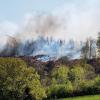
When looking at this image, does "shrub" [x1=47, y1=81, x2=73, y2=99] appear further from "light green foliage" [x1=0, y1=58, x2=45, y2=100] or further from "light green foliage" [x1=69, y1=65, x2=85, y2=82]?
"light green foliage" [x1=0, y1=58, x2=45, y2=100]

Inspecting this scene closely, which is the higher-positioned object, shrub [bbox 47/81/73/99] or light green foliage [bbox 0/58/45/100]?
light green foliage [bbox 0/58/45/100]

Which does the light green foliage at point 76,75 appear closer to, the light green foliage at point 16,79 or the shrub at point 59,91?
the shrub at point 59,91

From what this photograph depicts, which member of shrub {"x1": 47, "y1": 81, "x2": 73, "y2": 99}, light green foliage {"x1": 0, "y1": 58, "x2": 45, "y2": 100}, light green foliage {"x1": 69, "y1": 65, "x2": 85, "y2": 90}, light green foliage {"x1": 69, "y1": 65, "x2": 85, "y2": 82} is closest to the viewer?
light green foliage {"x1": 0, "y1": 58, "x2": 45, "y2": 100}

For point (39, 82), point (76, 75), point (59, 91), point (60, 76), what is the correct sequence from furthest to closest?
point (60, 76)
point (76, 75)
point (59, 91)
point (39, 82)

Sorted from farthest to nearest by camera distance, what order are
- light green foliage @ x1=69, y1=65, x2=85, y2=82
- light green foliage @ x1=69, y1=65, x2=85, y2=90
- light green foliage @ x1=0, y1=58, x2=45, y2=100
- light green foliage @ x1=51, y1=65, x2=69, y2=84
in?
light green foliage @ x1=51, y1=65, x2=69, y2=84, light green foliage @ x1=69, y1=65, x2=85, y2=82, light green foliage @ x1=69, y1=65, x2=85, y2=90, light green foliage @ x1=0, y1=58, x2=45, y2=100

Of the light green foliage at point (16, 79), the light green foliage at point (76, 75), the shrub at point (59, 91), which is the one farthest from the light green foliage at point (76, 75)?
the light green foliage at point (16, 79)

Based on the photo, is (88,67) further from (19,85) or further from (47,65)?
(19,85)

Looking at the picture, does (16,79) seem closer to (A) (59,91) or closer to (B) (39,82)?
(B) (39,82)

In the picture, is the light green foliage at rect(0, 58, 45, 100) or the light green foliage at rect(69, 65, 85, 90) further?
the light green foliage at rect(69, 65, 85, 90)

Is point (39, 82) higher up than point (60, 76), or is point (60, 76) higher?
point (60, 76)

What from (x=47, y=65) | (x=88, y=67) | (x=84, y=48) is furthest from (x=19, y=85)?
(x=84, y=48)

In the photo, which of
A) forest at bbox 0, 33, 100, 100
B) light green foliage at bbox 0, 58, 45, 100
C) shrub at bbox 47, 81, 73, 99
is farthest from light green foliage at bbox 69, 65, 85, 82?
light green foliage at bbox 0, 58, 45, 100

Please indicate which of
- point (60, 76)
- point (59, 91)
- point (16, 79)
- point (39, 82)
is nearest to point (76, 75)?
point (60, 76)

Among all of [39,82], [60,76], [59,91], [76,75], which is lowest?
[59,91]
